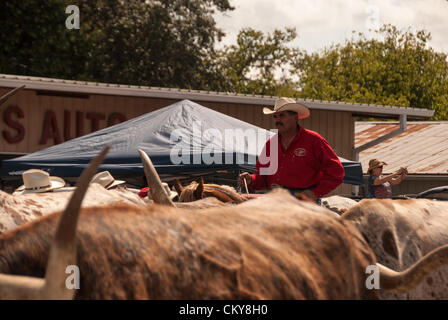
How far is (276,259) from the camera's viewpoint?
241 centimetres

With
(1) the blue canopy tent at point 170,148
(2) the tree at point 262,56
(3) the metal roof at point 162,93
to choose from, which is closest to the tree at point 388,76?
(2) the tree at point 262,56

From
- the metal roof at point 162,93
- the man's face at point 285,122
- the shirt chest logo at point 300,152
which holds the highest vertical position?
the metal roof at point 162,93

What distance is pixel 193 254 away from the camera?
2.20m

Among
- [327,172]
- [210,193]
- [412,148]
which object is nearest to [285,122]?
[327,172]

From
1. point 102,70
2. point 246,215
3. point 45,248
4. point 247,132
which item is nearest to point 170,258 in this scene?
point 45,248

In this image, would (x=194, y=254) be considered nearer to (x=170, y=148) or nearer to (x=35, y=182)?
(x=35, y=182)

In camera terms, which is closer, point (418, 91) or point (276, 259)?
point (276, 259)

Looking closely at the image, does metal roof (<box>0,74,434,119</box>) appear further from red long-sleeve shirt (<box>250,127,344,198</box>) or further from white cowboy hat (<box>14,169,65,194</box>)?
red long-sleeve shirt (<box>250,127,344,198</box>)

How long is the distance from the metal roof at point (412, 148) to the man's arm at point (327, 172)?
16432 mm

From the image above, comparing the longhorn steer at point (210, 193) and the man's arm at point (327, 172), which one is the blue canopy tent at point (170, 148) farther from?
the man's arm at point (327, 172)

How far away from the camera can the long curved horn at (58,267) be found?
1859 millimetres

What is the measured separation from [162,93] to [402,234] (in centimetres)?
1184
